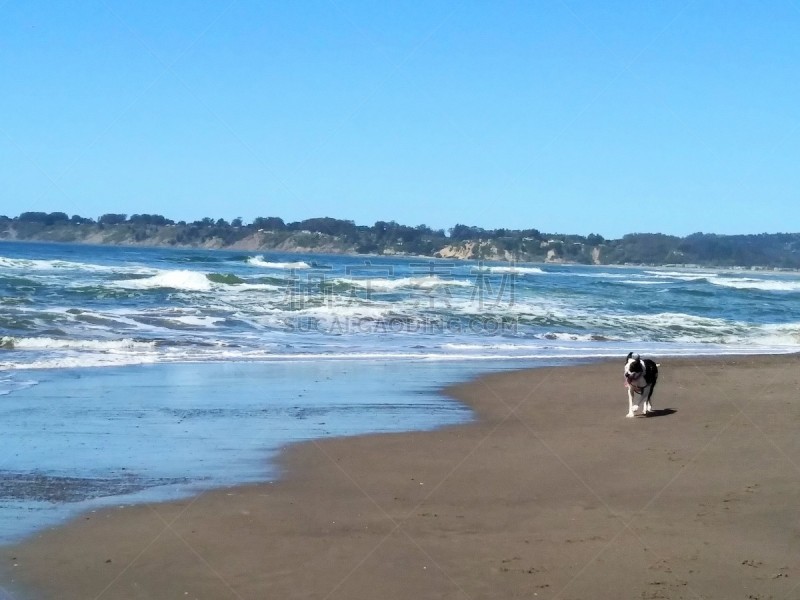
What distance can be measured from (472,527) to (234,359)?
9844mm

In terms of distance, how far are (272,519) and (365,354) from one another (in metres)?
10.5

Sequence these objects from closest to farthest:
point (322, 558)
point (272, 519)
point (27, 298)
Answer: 1. point (322, 558)
2. point (272, 519)
3. point (27, 298)

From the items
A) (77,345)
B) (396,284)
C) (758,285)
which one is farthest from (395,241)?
(77,345)

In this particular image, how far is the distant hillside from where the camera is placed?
114562 mm

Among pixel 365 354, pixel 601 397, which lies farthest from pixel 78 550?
pixel 365 354

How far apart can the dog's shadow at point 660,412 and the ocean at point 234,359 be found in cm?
221

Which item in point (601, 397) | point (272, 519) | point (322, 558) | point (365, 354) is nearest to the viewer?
point (322, 558)

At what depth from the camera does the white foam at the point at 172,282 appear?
32.3 m

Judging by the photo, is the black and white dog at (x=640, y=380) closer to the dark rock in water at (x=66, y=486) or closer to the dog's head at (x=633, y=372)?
the dog's head at (x=633, y=372)

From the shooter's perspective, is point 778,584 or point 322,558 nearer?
point 778,584

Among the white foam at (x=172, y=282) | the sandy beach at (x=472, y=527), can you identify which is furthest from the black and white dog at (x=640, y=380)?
the white foam at (x=172, y=282)

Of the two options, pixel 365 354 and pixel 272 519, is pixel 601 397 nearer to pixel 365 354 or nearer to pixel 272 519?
pixel 365 354

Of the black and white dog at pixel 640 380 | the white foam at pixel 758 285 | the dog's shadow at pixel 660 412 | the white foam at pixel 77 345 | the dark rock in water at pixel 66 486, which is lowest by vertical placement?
the white foam at pixel 758 285

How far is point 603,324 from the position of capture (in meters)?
25.0
